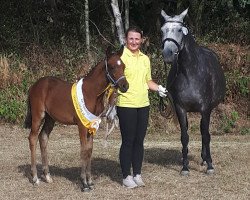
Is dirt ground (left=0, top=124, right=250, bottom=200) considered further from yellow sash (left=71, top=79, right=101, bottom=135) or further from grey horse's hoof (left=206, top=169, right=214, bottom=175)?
yellow sash (left=71, top=79, right=101, bottom=135)

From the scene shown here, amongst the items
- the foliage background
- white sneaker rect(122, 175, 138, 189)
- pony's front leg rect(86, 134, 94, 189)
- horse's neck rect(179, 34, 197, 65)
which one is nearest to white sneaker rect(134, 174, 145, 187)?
white sneaker rect(122, 175, 138, 189)

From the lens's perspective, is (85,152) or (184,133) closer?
(85,152)

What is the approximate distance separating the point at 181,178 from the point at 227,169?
3.06 ft

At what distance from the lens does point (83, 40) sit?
56.6 ft

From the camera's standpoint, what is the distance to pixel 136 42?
21.9 feet

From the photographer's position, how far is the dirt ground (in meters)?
6.68

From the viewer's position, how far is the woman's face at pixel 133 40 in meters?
6.61

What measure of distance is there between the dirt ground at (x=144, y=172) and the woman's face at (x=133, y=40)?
1769mm

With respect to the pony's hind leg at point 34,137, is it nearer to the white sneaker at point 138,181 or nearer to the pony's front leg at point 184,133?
the white sneaker at point 138,181

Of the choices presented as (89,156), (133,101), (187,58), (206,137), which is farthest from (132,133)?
(206,137)

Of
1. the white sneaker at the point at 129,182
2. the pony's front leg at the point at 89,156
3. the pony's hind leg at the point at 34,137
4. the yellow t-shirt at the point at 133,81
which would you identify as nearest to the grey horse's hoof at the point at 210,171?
the white sneaker at the point at 129,182

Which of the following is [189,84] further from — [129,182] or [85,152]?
[85,152]

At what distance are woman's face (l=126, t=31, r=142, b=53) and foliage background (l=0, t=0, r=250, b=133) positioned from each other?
6.26 metres

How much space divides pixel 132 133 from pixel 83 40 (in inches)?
427
